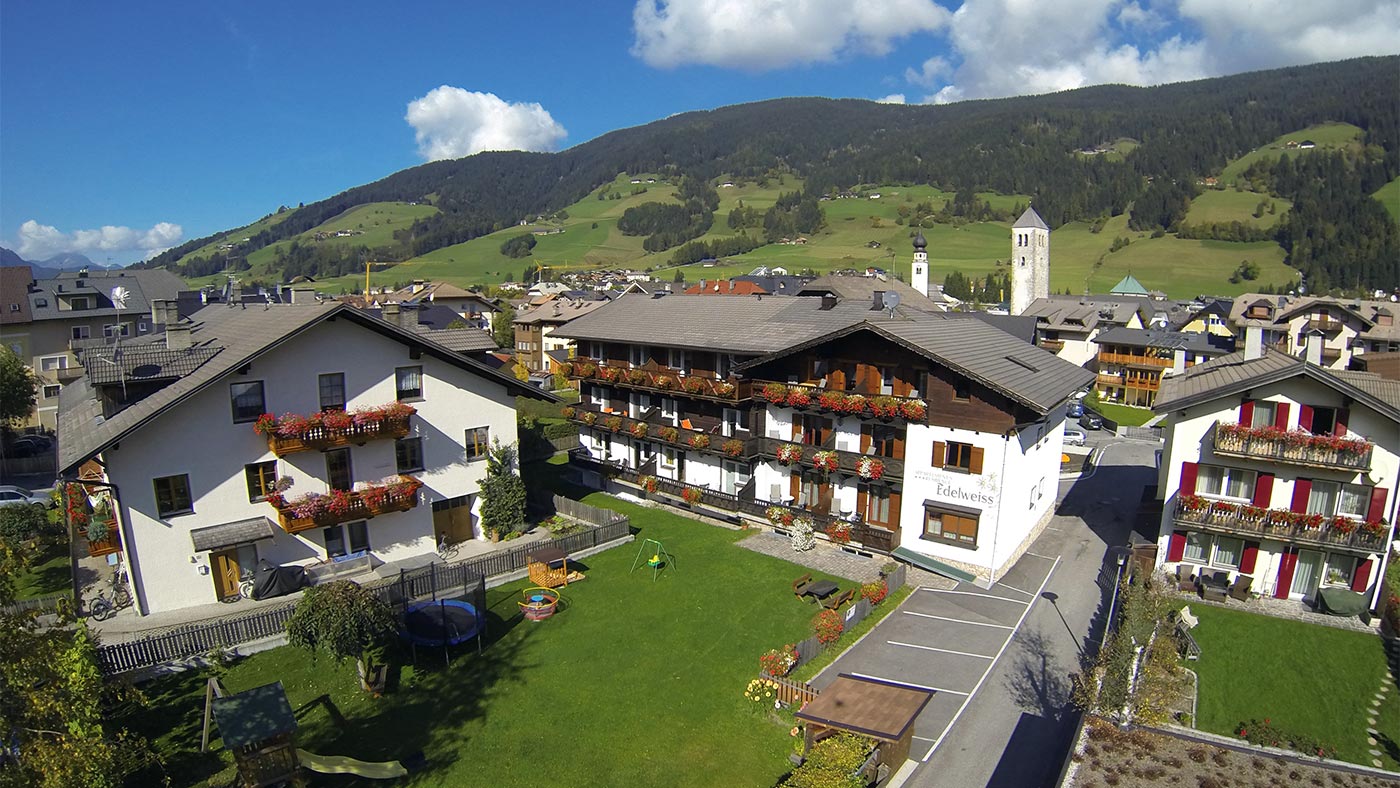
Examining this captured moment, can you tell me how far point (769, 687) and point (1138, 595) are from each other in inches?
428

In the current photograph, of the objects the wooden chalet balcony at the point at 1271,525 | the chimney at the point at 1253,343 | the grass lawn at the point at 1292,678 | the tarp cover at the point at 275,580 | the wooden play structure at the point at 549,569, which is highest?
the chimney at the point at 1253,343

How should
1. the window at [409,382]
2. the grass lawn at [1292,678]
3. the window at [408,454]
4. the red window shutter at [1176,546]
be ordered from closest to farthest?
the grass lawn at [1292,678], the red window shutter at [1176,546], the window at [409,382], the window at [408,454]

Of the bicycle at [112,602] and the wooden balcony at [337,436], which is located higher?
the wooden balcony at [337,436]

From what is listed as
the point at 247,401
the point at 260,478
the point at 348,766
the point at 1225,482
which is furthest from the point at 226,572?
the point at 1225,482

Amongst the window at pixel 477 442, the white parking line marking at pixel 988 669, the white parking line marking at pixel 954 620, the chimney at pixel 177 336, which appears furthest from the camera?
the window at pixel 477 442

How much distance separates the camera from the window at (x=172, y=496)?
25.4 meters

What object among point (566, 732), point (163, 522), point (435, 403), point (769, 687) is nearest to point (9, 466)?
point (163, 522)

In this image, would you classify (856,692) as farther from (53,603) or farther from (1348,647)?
(53,603)

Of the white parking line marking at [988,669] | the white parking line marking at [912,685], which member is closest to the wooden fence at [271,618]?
the white parking line marking at [912,685]

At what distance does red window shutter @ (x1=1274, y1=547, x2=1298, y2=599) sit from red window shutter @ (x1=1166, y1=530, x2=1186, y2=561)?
3072 mm

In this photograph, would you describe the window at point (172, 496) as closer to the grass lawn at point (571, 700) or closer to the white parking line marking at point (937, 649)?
the grass lawn at point (571, 700)

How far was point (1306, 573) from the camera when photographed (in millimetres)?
27562

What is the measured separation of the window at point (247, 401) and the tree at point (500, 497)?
9168mm

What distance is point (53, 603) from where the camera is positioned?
85.0 ft
